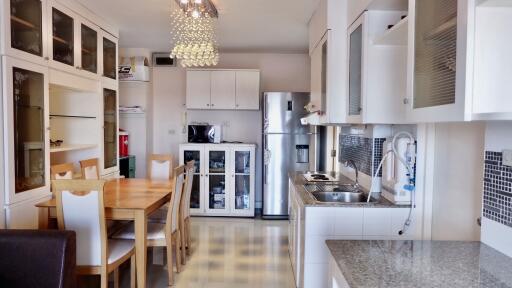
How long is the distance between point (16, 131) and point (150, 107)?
3.11 metres

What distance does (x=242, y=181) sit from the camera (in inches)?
218

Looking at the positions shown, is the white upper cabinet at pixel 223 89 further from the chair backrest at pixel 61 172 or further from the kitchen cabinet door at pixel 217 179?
the chair backrest at pixel 61 172

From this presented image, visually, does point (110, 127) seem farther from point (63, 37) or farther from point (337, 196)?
point (337, 196)

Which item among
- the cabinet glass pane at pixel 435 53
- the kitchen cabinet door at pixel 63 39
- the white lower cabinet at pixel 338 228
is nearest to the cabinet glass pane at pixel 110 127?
the kitchen cabinet door at pixel 63 39

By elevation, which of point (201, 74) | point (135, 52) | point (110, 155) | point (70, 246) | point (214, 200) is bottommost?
point (214, 200)

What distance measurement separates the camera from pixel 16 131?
2.77 m

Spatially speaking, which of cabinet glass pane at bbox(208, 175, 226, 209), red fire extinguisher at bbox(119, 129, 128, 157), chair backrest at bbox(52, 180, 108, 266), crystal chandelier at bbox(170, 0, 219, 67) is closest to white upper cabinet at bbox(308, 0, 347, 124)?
crystal chandelier at bbox(170, 0, 219, 67)

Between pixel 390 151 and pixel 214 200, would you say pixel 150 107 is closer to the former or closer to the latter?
pixel 214 200

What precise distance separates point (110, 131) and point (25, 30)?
5.64 feet

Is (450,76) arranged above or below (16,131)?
above

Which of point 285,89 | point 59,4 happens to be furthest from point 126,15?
point 285,89

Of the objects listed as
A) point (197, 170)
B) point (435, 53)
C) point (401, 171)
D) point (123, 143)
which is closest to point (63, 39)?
point (123, 143)

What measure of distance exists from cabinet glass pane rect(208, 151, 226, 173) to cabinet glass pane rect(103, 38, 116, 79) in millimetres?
→ 1815

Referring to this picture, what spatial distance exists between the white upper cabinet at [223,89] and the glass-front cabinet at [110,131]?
4.37ft
